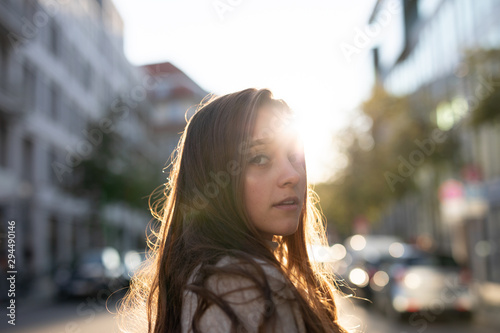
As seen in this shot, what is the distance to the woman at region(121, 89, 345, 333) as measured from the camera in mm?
1323

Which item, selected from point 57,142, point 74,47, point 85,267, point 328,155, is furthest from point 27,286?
point 328,155

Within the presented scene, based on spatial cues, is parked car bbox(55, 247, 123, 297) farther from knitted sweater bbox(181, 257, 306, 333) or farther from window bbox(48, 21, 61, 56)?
knitted sweater bbox(181, 257, 306, 333)

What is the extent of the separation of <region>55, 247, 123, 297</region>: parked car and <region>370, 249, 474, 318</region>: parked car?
923 centimetres

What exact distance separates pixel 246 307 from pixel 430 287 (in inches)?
435

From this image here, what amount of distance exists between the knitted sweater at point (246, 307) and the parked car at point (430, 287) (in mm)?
10785

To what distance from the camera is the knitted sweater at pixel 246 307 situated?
129 cm

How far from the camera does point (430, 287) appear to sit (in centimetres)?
1157

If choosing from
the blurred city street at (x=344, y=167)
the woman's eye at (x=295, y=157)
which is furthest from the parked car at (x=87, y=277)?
the woman's eye at (x=295, y=157)

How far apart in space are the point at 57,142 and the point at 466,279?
22.7m

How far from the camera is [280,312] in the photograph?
4.40ft

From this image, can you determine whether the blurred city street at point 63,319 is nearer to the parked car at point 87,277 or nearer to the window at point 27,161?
the parked car at point 87,277

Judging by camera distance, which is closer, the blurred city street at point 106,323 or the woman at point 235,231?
the woman at point 235,231

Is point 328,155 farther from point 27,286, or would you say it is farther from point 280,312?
point 280,312

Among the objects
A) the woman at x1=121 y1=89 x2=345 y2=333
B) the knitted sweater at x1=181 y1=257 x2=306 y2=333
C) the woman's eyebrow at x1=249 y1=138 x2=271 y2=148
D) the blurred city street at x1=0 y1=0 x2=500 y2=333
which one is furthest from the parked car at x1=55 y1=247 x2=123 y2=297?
the knitted sweater at x1=181 y1=257 x2=306 y2=333
